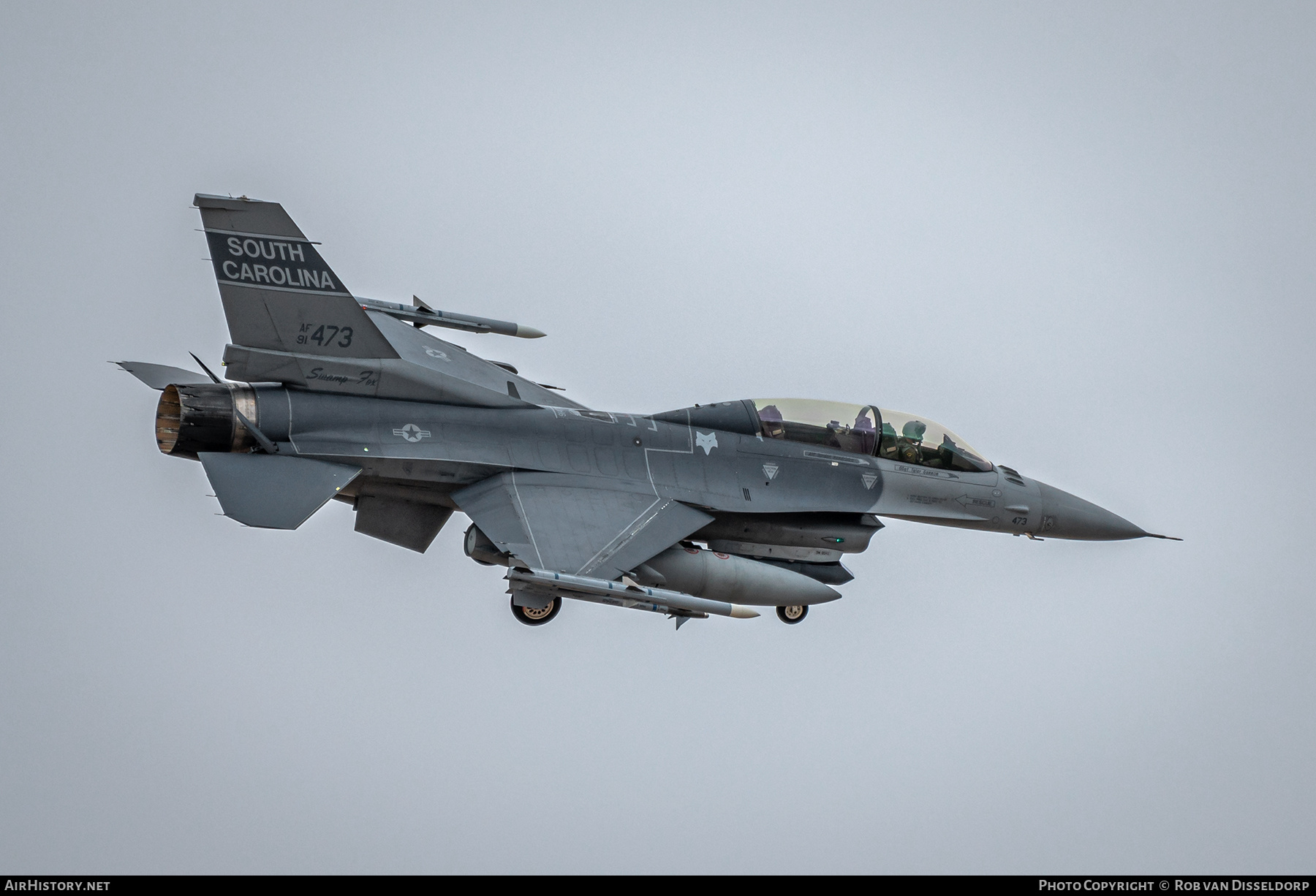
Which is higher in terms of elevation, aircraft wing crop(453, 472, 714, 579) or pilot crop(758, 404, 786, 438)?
pilot crop(758, 404, 786, 438)

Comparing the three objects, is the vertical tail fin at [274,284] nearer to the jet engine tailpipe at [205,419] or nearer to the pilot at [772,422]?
the jet engine tailpipe at [205,419]

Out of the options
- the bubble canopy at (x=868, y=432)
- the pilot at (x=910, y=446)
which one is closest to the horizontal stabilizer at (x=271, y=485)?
the bubble canopy at (x=868, y=432)

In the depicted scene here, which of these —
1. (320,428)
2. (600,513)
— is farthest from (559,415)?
(320,428)

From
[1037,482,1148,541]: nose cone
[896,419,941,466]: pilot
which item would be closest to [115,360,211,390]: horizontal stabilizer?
[896,419,941,466]: pilot

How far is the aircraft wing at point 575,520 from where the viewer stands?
695 inches

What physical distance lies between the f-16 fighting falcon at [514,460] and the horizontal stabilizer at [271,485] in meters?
0.02

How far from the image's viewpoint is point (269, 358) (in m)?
17.9

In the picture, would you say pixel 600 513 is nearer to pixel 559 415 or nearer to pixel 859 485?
pixel 559 415

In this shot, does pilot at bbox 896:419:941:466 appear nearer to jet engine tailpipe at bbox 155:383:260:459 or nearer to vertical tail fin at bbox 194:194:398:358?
vertical tail fin at bbox 194:194:398:358

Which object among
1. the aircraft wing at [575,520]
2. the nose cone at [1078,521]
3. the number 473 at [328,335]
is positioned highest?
the number 473 at [328,335]

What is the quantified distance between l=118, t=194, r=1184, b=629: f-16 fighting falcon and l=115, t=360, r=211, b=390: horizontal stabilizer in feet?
0.12

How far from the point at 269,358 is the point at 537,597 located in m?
4.05

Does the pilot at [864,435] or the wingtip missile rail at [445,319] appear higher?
the wingtip missile rail at [445,319]

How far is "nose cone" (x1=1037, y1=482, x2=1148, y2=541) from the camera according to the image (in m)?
21.3
